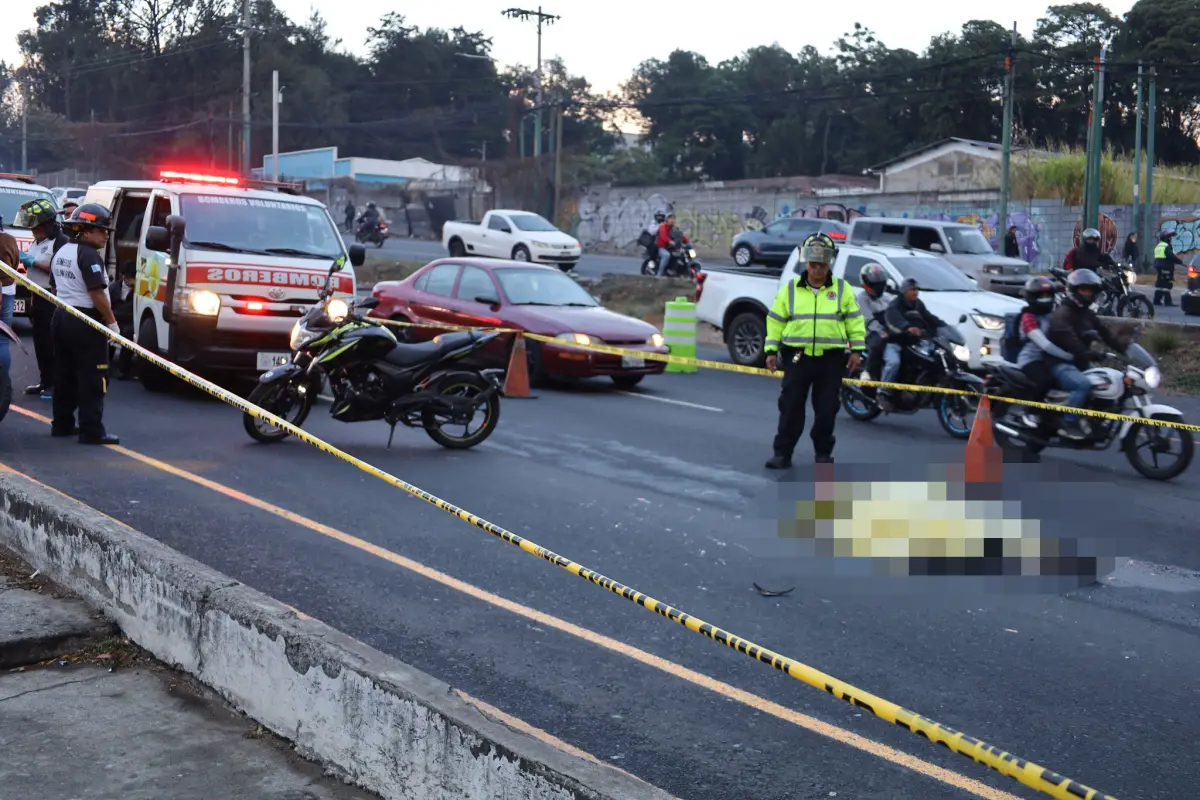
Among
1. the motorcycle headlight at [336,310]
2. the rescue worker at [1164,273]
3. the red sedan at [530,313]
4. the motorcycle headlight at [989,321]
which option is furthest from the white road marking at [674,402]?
the rescue worker at [1164,273]

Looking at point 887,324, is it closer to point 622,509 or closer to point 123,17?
point 622,509

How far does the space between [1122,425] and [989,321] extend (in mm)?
4775

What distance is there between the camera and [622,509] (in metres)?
9.03

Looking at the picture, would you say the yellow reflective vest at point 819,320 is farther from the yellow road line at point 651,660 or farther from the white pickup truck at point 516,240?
the white pickup truck at point 516,240

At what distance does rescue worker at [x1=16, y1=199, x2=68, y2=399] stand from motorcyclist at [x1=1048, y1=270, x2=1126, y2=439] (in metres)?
8.06

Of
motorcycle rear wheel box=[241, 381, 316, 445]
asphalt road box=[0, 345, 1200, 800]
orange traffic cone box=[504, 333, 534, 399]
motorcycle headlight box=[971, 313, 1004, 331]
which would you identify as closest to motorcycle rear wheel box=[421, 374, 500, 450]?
asphalt road box=[0, 345, 1200, 800]

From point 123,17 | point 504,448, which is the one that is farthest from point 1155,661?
point 123,17

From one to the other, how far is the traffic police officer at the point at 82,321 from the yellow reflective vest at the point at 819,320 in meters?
5.07

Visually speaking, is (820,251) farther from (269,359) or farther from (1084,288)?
(269,359)

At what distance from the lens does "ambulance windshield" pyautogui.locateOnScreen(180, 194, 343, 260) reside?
43.5ft

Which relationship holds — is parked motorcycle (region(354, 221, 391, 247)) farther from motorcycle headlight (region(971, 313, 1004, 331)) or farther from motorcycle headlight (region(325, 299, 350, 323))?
motorcycle headlight (region(325, 299, 350, 323))

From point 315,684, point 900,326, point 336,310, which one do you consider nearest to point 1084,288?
point 900,326

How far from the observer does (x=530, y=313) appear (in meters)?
15.3

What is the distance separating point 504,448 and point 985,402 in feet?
12.9
